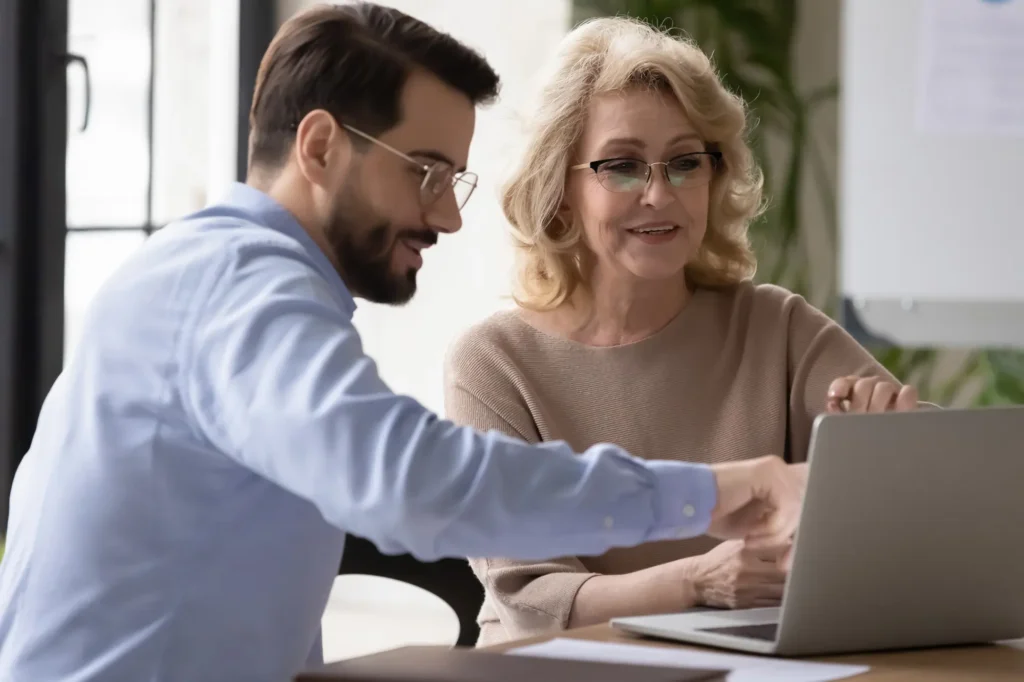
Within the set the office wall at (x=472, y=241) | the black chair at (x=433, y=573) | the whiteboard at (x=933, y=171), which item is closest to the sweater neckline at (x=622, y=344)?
the black chair at (x=433, y=573)

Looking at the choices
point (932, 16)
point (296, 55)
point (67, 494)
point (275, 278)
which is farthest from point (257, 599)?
point (932, 16)

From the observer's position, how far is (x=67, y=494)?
1.19m

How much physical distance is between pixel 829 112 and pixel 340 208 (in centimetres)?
265

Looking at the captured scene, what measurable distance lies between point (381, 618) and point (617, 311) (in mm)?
2217

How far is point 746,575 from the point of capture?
147 cm

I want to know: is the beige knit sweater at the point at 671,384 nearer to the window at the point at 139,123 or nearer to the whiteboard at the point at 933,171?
the whiteboard at the point at 933,171

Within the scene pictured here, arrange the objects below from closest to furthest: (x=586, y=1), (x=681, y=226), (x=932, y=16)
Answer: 1. (x=681, y=226)
2. (x=932, y=16)
3. (x=586, y=1)

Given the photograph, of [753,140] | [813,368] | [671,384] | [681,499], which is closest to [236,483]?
[681,499]

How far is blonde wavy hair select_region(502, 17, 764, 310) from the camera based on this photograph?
6.48 feet

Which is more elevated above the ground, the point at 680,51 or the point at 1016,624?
the point at 680,51

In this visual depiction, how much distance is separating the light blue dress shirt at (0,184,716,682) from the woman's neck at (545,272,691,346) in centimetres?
78

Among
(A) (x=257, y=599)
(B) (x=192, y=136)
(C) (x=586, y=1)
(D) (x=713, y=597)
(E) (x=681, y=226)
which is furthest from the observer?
(B) (x=192, y=136)

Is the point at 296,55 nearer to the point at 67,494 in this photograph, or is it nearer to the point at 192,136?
the point at 67,494

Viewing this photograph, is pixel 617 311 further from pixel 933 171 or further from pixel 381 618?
pixel 381 618
